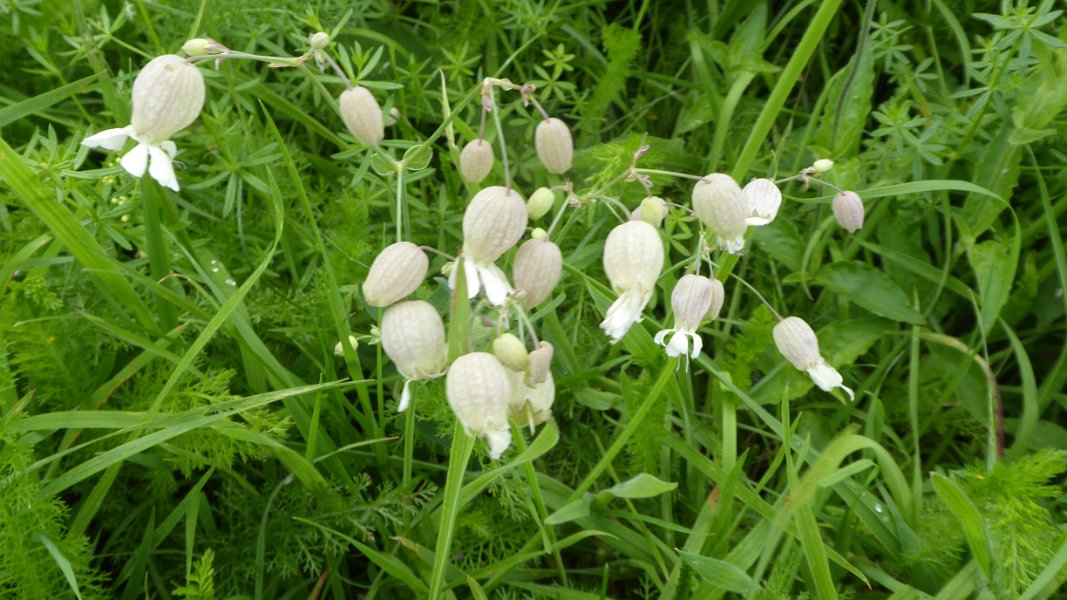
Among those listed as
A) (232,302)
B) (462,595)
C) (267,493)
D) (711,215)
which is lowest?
(462,595)

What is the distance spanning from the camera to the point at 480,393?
993mm

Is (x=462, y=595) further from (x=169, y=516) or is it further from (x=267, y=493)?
(x=169, y=516)

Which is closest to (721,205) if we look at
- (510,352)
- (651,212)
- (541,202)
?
(651,212)

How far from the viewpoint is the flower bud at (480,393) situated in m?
0.99

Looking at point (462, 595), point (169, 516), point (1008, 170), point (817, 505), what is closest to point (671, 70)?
point (1008, 170)

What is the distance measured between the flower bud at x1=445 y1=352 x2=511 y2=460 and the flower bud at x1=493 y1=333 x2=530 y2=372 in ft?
0.03

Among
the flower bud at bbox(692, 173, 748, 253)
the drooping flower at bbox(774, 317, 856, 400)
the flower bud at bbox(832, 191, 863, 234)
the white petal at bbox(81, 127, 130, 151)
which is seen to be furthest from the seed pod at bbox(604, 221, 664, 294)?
the white petal at bbox(81, 127, 130, 151)

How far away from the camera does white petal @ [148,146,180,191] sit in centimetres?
113

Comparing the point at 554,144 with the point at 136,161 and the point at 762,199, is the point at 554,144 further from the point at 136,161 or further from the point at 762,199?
the point at 136,161

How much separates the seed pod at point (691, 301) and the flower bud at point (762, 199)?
0.14 metres

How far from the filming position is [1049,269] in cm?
204

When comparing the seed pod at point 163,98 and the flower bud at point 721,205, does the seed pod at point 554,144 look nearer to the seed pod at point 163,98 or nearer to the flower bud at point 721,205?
the flower bud at point 721,205

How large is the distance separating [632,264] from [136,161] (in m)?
0.62

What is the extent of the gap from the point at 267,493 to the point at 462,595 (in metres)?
0.39
